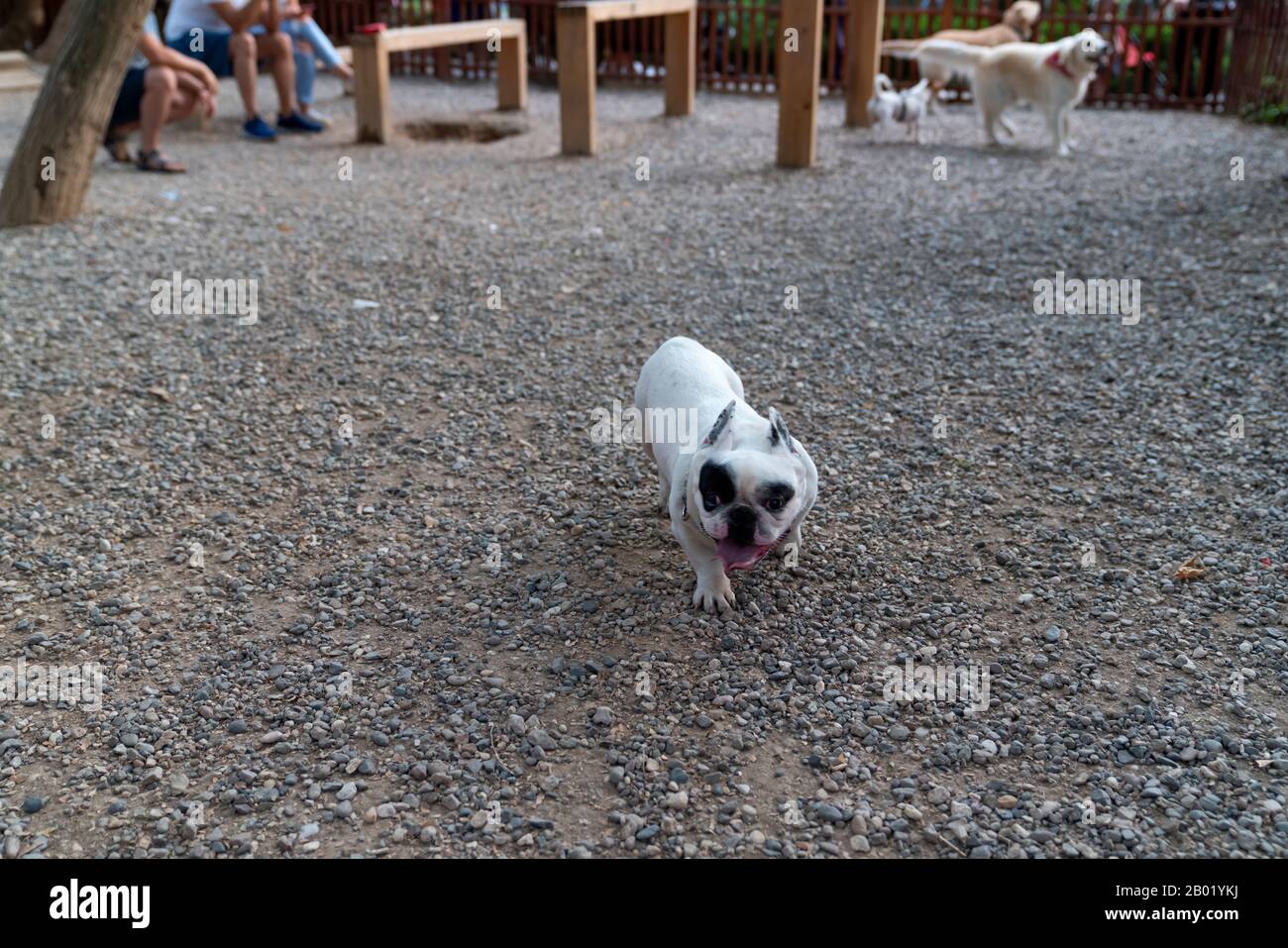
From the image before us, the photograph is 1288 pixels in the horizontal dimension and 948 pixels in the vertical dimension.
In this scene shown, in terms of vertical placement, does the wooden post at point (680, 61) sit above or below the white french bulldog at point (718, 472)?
above


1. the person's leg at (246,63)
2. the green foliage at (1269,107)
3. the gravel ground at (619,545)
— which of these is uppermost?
the person's leg at (246,63)

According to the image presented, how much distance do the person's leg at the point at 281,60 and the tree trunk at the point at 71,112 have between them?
3.17 m

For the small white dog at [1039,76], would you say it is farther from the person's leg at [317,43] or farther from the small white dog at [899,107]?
the person's leg at [317,43]

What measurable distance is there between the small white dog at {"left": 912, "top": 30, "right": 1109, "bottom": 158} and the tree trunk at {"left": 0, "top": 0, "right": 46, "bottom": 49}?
38.1 ft

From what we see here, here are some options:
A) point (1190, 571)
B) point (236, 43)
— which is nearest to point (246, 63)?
point (236, 43)

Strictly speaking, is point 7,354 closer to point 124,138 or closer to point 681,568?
point 681,568

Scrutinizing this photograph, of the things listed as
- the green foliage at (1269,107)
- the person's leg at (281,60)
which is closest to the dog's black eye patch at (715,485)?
the person's leg at (281,60)

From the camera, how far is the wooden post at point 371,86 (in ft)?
31.9

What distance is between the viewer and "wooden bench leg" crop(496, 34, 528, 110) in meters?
11.8

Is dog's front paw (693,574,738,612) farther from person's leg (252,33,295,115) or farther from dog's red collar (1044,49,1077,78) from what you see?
person's leg (252,33,295,115)

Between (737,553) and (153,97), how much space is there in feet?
24.8

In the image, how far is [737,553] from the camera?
303 cm

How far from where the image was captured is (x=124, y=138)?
9141 mm

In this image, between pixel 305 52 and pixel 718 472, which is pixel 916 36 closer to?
pixel 305 52
